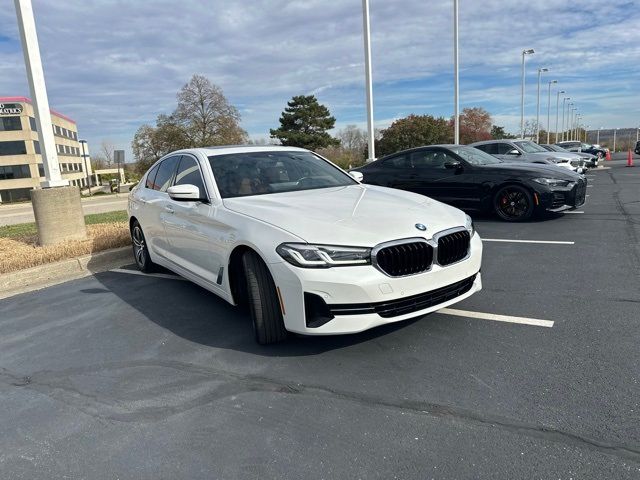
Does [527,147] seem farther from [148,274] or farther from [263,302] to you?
[263,302]

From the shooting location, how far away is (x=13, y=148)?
7069 cm

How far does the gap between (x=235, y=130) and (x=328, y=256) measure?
5194 centimetres

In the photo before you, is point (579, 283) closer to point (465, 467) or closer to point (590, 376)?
point (590, 376)

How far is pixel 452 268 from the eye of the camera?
3.47 m

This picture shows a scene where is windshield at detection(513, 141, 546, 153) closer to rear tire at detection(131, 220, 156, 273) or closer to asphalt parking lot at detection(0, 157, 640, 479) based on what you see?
asphalt parking lot at detection(0, 157, 640, 479)

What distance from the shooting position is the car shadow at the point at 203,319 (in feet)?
11.9

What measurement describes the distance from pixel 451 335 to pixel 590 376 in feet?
3.24

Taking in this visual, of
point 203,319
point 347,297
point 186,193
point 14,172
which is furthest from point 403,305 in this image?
point 14,172

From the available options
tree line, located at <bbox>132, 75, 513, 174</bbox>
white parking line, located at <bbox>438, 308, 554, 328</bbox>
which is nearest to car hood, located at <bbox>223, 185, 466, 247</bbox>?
white parking line, located at <bbox>438, 308, 554, 328</bbox>

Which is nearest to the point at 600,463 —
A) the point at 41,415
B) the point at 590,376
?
the point at 590,376

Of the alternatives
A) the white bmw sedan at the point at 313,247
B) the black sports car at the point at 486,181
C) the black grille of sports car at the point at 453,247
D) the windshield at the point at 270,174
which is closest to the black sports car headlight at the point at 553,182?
the black sports car at the point at 486,181

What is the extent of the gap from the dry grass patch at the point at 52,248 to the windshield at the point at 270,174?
3.40m

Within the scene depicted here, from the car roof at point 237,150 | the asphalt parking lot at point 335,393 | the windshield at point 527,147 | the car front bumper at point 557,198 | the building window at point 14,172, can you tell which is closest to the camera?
the asphalt parking lot at point 335,393

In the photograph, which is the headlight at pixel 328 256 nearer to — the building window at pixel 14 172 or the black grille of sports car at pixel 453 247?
the black grille of sports car at pixel 453 247
